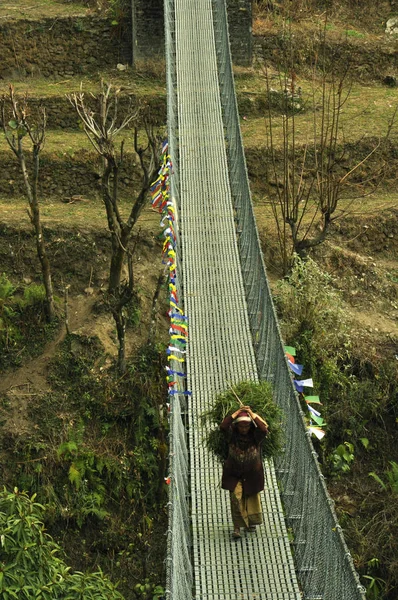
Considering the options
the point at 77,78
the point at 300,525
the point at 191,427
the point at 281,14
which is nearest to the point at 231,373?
the point at 191,427

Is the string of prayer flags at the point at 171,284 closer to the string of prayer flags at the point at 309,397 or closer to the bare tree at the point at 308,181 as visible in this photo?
the string of prayer flags at the point at 309,397

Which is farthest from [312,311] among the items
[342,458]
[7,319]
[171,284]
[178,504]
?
[178,504]

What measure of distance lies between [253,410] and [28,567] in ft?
6.89

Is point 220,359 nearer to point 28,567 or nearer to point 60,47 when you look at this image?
point 28,567

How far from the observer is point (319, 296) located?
40.4 feet

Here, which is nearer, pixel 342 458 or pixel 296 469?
pixel 296 469

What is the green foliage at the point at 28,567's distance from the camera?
791 centimetres

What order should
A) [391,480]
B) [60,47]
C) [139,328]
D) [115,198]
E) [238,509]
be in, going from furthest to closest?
[60,47] < [139,328] < [391,480] < [115,198] < [238,509]

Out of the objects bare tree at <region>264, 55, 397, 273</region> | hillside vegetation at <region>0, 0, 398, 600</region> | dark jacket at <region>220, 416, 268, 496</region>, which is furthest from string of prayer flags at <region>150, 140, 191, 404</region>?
bare tree at <region>264, 55, 397, 273</region>

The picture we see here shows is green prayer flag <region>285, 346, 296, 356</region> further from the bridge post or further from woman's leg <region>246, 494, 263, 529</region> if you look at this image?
the bridge post

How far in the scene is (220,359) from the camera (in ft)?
33.7

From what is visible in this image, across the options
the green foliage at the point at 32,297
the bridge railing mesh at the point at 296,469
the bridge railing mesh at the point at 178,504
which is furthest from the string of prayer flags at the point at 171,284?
the green foliage at the point at 32,297

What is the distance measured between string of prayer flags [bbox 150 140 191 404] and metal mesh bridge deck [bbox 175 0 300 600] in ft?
0.48

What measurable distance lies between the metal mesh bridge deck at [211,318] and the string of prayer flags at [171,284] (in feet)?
0.48
